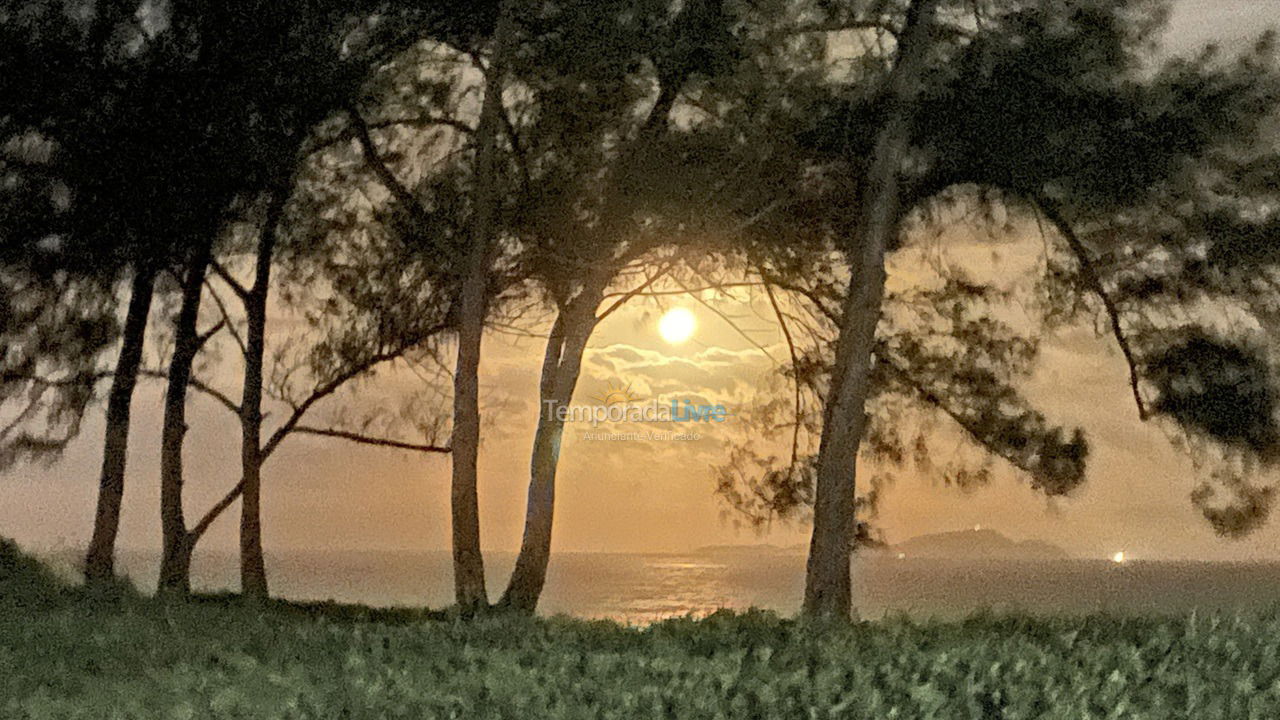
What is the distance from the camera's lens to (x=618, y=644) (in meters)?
9.45

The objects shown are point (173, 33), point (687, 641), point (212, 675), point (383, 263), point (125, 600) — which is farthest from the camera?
point (383, 263)

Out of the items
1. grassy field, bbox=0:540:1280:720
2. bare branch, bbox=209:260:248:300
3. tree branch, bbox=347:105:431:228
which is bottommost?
grassy field, bbox=0:540:1280:720

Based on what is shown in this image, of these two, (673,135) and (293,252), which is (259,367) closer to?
(293,252)

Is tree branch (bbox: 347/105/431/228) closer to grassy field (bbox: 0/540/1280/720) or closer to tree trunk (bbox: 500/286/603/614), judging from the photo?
tree trunk (bbox: 500/286/603/614)

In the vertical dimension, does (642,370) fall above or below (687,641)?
above

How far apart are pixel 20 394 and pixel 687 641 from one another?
43.7ft

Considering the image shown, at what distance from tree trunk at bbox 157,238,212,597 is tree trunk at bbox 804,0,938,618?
8423 mm

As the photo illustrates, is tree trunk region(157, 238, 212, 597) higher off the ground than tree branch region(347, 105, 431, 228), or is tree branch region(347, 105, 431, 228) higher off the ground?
tree branch region(347, 105, 431, 228)

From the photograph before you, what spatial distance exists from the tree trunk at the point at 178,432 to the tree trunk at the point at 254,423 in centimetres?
72

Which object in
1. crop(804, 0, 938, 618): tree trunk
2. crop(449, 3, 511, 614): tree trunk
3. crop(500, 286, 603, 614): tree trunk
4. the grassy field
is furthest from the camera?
crop(500, 286, 603, 614): tree trunk

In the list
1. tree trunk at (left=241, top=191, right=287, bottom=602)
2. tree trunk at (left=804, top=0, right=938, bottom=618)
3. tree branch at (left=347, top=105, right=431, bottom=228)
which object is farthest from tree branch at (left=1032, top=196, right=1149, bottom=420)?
tree trunk at (left=241, top=191, right=287, bottom=602)

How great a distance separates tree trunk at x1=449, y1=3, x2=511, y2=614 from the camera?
48.8ft

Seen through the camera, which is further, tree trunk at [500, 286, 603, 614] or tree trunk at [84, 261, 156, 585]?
tree trunk at [84, 261, 156, 585]

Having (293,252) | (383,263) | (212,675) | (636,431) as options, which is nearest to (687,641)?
(212,675)
